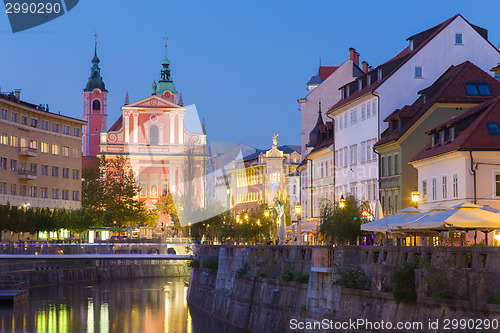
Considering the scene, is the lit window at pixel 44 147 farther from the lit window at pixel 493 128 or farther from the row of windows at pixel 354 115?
the lit window at pixel 493 128

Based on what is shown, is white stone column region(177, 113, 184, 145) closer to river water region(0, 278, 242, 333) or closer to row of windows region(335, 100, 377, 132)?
river water region(0, 278, 242, 333)

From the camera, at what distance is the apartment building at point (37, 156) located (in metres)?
110

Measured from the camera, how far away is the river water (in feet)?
185

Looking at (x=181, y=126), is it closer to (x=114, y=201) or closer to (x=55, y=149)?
(x=114, y=201)

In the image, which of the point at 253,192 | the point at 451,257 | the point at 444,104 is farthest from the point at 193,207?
the point at 451,257

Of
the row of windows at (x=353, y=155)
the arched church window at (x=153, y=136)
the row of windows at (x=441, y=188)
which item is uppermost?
the arched church window at (x=153, y=136)

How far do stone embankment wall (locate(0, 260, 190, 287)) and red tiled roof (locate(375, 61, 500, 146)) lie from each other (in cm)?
3538

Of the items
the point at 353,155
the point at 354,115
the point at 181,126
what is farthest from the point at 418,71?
the point at 181,126

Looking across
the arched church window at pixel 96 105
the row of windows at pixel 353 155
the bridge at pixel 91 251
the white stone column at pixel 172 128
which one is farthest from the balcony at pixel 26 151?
the arched church window at pixel 96 105

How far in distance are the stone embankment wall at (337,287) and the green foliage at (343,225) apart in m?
1.33

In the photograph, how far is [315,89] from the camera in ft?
324

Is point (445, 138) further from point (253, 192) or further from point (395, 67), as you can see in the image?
point (253, 192)

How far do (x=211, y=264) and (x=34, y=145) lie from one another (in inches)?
2277

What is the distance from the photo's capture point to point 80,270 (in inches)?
4058
